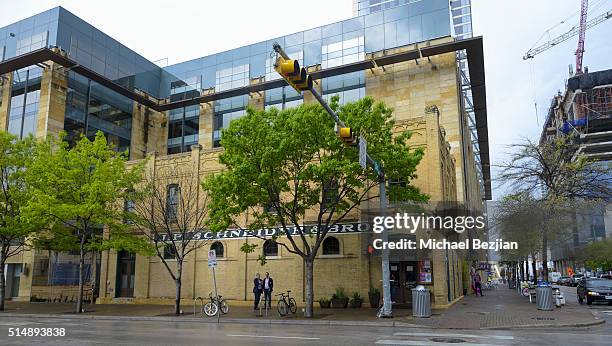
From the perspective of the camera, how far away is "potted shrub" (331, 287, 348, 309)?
2414cm

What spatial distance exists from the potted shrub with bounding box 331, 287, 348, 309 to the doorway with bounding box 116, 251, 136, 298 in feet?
45.3

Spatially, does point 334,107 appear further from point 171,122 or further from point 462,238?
point 171,122

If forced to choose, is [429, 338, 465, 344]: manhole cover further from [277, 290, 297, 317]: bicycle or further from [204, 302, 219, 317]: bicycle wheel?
[204, 302, 219, 317]: bicycle wheel

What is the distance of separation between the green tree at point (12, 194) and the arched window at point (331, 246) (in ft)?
49.7

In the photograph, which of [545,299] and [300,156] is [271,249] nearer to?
[300,156]

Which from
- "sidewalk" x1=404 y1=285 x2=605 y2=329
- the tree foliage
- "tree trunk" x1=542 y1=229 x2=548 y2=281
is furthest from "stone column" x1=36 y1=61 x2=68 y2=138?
"tree trunk" x1=542 y1=229 x2=548 y2=281

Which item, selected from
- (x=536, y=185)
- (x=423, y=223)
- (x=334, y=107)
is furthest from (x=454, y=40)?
(x=334, y=107)

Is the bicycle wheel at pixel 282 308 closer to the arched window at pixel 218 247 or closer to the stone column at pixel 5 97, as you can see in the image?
the arched window at pixel 218 247

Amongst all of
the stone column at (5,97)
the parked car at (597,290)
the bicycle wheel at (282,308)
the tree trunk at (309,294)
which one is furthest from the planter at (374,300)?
the stone column at (5,97)

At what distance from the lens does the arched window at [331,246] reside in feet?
84.1

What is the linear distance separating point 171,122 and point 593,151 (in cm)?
11961

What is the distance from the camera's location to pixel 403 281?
2472 centimetres

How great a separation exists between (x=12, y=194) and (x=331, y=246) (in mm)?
17622

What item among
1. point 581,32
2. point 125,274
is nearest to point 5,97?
point 125,274
